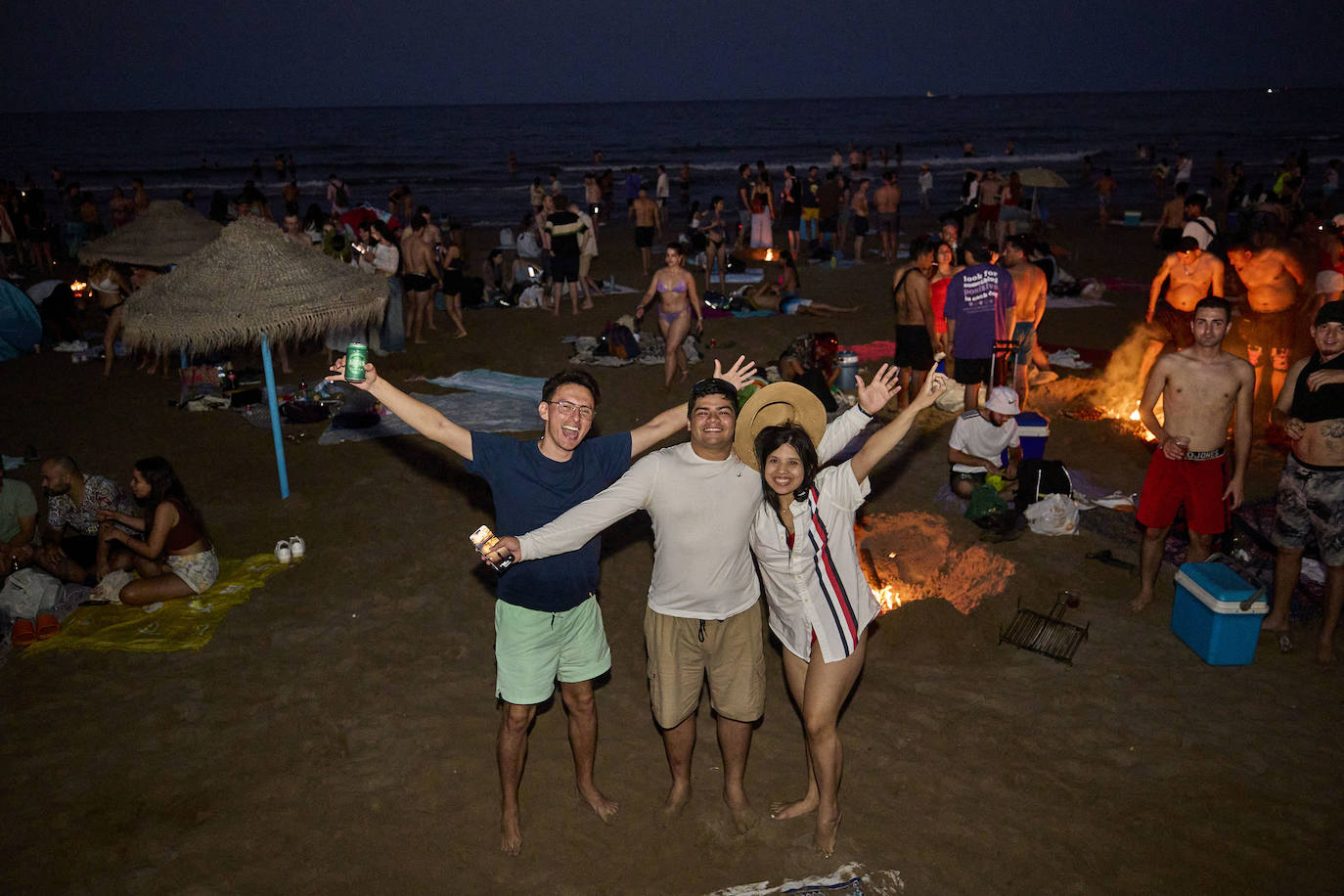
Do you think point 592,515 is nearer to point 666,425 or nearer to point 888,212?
point 666,425

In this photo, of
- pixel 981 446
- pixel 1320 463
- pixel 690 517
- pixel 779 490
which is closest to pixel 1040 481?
pixel 981 446

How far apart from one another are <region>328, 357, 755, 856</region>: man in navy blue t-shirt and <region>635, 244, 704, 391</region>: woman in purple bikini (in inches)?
265

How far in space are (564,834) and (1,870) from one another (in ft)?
8.68

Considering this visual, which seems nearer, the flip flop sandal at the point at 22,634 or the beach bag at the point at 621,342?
the flip flop sandal at the point at 22,634

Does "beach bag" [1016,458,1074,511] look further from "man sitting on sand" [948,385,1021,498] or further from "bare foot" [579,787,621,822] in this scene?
"bare foot" [579,787,621,822]

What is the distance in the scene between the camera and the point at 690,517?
4.01m

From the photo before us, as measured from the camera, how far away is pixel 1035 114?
4168 inches

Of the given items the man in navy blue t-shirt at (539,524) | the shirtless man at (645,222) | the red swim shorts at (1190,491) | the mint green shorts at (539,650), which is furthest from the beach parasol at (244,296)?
the shirtless man at (645,222)

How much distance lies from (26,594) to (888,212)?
1709 centimetres

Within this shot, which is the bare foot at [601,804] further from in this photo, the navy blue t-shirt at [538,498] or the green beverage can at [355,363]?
the green beverage can at [355,363]

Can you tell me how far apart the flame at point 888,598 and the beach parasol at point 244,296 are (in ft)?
16.9

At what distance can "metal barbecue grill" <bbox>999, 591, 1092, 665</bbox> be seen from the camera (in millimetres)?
6012

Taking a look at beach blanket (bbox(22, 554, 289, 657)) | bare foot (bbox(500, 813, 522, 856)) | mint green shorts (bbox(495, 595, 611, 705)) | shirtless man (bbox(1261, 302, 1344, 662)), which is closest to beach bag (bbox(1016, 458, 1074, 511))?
shirtless man (bbox(1261, 302, 1344, 662))

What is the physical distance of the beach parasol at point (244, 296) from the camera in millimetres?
7781
